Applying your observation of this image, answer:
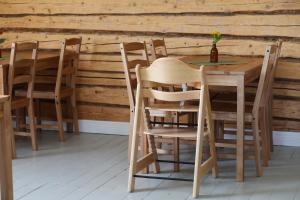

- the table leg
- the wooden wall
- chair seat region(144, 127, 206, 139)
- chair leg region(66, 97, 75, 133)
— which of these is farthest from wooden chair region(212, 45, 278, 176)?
chair leg region(66, 97, 75, 133)

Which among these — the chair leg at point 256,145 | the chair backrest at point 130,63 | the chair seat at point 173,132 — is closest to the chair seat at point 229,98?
the chair leg at point 256,145

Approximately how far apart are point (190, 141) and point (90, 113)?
66.7 inches

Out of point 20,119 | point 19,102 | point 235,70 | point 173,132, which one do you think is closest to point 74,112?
point 20,119

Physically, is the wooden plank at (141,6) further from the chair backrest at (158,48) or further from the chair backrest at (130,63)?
the chair backrest at (130,63)

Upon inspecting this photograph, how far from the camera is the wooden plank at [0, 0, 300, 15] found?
5281 millimetres

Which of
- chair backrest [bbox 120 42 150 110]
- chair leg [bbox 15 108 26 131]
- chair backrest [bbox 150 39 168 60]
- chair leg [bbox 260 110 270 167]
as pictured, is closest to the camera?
chair backrest [bbox 120 42 150 110]

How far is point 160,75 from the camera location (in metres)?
3.80

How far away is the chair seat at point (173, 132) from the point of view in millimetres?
3891

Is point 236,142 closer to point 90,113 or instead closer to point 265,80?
point 265,80

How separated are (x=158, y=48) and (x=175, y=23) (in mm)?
309

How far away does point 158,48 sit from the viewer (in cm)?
562

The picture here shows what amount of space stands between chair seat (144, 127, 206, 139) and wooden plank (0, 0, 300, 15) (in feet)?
5.95

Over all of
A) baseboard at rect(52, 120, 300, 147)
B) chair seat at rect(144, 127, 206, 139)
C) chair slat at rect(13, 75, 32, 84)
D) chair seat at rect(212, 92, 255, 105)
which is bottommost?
baseboard at rect(52, 120, 300, 147)

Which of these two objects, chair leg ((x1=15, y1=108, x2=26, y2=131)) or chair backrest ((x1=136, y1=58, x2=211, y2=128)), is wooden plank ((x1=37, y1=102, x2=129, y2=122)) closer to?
chair leg ((x1=15, y1=108, x2=26, y2=131))
